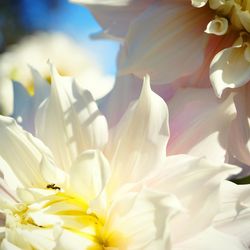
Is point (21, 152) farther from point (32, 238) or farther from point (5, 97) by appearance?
point (5, 97)

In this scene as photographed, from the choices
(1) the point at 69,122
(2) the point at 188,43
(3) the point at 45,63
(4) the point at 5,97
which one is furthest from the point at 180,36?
(3) the point at 45,63

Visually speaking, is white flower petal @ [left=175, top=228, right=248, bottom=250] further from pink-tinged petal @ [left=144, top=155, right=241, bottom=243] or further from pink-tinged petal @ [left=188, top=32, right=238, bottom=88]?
pink-tinged petal @ [left=188, top=32, right=238, bottom=88]

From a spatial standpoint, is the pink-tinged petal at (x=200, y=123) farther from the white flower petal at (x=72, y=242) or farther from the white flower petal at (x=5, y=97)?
the white flower petal at (x=5, y=97)

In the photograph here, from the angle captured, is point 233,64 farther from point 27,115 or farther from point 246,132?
point 27,115

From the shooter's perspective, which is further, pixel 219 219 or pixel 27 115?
pixel 27 115

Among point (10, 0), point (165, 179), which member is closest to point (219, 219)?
point (165, 179)
